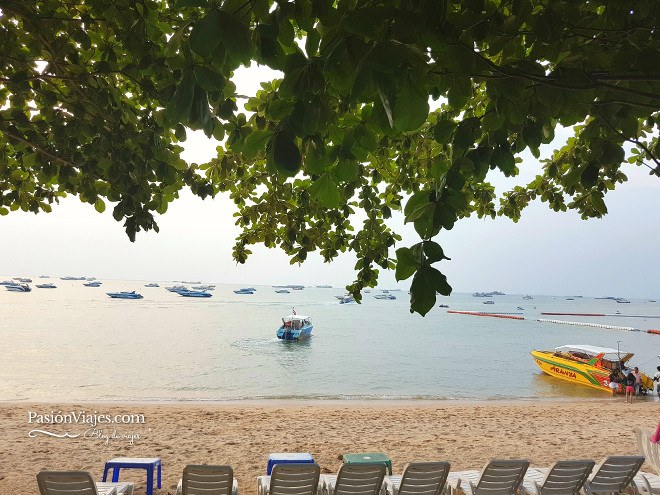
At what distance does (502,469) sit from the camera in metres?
5.80

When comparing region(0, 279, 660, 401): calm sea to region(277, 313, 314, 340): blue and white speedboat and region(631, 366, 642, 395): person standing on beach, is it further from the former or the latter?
region(631, 366, 642, 395): person standing on beach

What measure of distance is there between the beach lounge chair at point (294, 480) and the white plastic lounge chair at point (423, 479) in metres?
1.03

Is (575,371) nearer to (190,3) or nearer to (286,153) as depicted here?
(286,153)

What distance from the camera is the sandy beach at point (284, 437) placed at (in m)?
8.98

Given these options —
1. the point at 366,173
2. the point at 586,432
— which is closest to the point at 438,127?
the point at 366,173

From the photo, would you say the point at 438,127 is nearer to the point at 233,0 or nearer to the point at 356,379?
the point at 233,0

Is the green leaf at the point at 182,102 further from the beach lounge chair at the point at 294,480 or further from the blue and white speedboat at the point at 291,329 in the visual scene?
the blue and white speedboat at the point at 291,329

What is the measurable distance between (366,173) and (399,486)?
3.89 meters

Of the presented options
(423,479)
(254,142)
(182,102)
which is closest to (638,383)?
(423,479)

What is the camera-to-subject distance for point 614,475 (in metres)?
6.11

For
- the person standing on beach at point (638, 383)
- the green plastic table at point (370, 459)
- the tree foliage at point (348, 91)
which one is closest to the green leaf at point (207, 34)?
the tree foliage at point (348, 91)

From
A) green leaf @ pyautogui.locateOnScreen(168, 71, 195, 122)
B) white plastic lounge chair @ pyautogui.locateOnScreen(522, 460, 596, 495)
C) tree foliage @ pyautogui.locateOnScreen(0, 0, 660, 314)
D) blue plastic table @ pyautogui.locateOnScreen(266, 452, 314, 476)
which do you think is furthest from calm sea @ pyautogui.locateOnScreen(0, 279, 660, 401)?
green leaf @ pyautogui.locateOnScreen(168, 71, 195, 122)

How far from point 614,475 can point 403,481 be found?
301 cm

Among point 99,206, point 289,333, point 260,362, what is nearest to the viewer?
point 99,206
